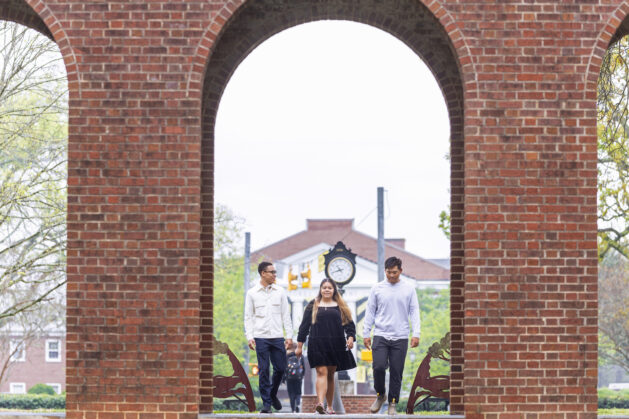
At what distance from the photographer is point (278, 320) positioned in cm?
1153

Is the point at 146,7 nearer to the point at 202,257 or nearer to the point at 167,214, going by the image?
the point at 167,214

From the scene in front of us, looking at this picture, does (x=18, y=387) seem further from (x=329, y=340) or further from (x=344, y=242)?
(x=329, y=340)

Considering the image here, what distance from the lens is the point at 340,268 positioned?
65.8 ft

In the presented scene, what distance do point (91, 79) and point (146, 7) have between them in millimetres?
805

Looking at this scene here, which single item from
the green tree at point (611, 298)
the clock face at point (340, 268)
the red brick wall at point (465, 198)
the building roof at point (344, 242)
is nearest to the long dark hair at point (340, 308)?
the red brick wall at point (465, 198)

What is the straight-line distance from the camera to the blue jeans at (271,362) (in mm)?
11469

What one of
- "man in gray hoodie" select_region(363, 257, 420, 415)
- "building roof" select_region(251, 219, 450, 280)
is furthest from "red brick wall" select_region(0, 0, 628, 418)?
"building roof" select_region(251, 219, 450, 280)

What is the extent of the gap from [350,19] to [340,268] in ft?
30.3

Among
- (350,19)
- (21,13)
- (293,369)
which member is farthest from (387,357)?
(293,369)

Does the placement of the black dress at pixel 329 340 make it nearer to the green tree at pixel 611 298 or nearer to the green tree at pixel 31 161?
the green tree at pixel 31 161

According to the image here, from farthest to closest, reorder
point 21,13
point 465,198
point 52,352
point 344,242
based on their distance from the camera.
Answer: point 344,242 → point 52,352 → point 21,13 → point 465,198

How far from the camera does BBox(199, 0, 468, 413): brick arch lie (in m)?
10.9

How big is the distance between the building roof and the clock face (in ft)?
204

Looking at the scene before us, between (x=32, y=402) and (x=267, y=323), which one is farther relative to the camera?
(x=32, y=402)
